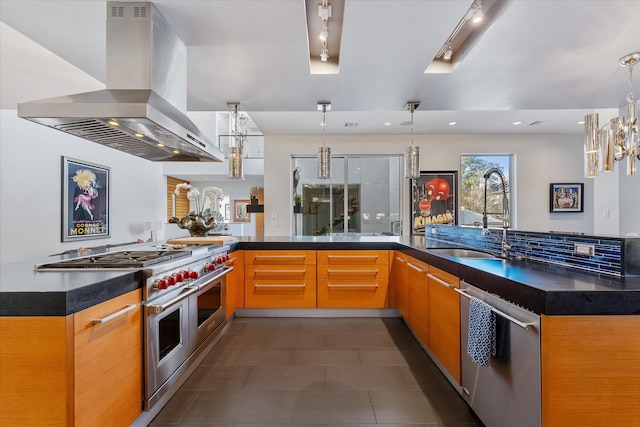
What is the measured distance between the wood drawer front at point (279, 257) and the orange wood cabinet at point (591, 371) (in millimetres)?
2354

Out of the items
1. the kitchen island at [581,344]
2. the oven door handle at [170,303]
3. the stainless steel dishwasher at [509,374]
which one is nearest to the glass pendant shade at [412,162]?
the stainless steel dishwasher at [509,374]

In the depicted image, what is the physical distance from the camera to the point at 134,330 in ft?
5.14

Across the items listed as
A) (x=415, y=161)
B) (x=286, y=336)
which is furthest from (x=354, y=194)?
(x=286, y=336)

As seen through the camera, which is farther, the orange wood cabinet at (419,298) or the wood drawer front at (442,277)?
the orange wood cabinet at (419,298)

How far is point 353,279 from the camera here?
329cm

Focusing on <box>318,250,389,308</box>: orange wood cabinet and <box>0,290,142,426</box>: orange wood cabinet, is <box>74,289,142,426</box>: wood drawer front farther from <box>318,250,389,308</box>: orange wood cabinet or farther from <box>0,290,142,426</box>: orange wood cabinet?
<box>318,250,389,308</box>: orange wood cabinet

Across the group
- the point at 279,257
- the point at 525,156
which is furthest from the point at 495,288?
the point at 525,156

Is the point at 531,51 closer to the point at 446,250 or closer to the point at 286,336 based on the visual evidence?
the point at 446,250

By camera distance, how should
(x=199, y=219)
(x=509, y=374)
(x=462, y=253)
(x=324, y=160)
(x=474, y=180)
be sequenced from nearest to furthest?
(x=509, y=374)
(x=462, y=253)
(x=199, y=219)
(x=324, y=160)
(x=474, y=180)

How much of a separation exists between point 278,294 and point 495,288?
2.33 metres

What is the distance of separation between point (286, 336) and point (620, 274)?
244cm

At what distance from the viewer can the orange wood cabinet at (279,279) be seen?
3275 mm

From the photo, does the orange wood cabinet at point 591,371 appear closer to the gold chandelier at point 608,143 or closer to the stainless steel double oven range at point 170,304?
the stainless steel double oven range at point 170,304

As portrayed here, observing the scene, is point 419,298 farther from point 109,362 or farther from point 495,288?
point 109,362
